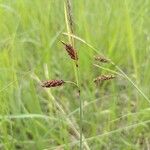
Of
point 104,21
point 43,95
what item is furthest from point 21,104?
point 104,21

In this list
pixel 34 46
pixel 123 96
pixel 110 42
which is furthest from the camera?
pixel 34 46

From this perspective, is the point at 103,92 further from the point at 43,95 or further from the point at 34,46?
the point at 34,46

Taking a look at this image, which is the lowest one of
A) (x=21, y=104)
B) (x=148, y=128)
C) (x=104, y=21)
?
(x=148, y=128)

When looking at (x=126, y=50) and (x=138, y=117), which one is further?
(x=126, y=50)

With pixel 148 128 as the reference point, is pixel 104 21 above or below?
above

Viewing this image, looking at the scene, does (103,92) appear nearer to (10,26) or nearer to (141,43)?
(141,43)

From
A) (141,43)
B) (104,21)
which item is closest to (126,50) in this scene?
(141,43)

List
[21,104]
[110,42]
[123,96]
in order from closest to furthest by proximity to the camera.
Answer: [21,104], [123,96], [110,42]
